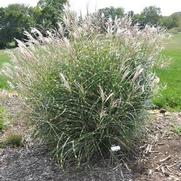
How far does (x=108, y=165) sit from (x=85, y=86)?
835 millimetres

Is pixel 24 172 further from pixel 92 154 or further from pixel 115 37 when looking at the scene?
pixel 115 37

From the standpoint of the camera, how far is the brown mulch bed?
4.97 metres

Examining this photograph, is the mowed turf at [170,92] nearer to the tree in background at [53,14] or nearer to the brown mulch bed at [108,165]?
the brown mulch bed at [108,165]

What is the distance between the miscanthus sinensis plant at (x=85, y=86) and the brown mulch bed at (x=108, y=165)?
0.57 feet

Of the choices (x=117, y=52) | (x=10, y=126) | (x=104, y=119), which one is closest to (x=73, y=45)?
(x=117, y=52)

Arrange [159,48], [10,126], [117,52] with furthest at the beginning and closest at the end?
[10,126], [159,48], [117,52]

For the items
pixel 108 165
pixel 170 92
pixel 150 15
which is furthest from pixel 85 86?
pixel 150 15

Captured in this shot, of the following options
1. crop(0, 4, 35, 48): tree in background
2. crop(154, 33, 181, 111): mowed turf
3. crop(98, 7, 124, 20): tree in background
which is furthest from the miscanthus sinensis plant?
crop(0, 4, 35, 48): tree in background

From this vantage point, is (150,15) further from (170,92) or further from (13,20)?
(13,20)

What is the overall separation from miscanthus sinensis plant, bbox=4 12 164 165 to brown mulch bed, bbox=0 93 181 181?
0.57 feet

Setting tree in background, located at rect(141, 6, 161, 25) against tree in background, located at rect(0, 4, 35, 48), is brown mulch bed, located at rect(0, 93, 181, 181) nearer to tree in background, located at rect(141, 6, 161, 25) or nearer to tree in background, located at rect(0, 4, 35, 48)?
tree in background, located at rect(141, 6, 161, 25)

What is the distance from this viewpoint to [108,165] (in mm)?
5133

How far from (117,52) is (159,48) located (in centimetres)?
70

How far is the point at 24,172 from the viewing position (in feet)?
17.1
